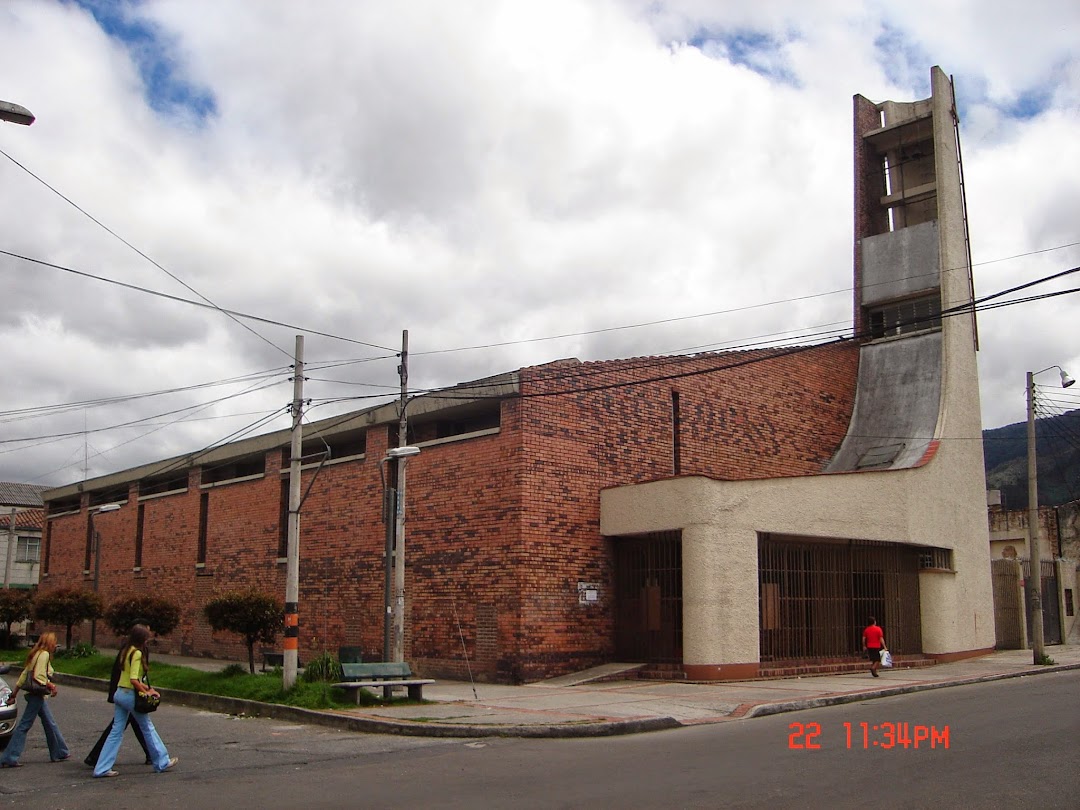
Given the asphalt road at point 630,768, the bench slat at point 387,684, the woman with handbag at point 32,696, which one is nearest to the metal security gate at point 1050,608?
the asphalt road at point 630,768

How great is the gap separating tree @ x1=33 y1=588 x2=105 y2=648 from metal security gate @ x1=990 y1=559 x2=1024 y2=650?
2617cm

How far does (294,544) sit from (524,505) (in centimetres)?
530

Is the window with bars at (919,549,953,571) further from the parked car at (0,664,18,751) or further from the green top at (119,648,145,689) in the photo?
the parked car at (0,664,18,751)

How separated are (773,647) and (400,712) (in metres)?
9.86

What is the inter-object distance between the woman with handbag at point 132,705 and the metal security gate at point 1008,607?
26.1 m

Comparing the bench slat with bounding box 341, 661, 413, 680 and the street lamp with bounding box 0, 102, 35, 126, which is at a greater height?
the street lamp with bounding box 0, 102, 35, 126

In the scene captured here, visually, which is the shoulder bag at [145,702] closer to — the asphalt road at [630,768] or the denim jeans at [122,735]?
the denim jeans at [122,735]

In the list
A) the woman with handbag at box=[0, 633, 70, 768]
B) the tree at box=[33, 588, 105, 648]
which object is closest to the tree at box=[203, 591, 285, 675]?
the woman with handbag at box=[0, 633, 70, 768]

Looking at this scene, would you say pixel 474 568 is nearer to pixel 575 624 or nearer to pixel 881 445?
pixel 575 624

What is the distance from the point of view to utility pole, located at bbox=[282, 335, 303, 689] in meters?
16.7

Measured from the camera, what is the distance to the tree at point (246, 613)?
2048cm

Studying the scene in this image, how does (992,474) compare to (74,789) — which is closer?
(74,789)

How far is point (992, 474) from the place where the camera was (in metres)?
73.6

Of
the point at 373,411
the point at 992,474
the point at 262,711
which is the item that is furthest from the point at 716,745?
the point at 992,474
